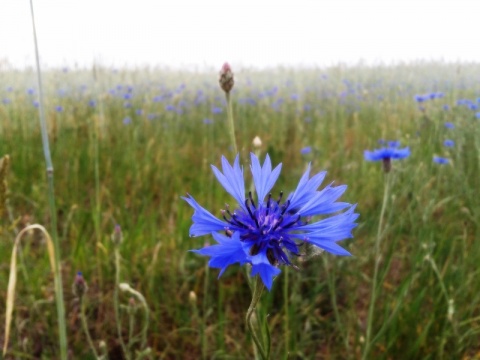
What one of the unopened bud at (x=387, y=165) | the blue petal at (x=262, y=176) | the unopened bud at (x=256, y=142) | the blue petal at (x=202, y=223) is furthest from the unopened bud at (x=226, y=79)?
the unopened bud at (x=387, y=165)

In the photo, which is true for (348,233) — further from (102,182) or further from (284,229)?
(102,182)

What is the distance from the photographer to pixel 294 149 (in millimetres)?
3361

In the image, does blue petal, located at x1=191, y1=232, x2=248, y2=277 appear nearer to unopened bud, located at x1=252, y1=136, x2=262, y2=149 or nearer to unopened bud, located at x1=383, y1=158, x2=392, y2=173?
unopened bud, located at x1=252, y1=136, x2=262, y2=149

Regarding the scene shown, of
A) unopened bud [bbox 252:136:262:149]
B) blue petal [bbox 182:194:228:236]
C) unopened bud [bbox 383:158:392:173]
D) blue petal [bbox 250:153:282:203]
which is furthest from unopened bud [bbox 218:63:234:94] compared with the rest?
unopened bud [bbox 383:158:392:173]

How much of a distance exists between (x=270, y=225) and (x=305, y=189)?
73mm

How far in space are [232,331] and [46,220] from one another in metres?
1.09

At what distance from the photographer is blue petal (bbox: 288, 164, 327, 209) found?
0.60m

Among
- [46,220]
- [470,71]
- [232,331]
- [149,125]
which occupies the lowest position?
[232,331]

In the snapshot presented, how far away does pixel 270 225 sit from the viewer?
574 millimetres

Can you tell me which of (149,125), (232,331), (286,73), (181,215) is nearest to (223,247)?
(232,331)

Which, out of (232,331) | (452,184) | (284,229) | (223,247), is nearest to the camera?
(223,247)

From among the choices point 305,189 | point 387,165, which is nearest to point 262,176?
point 305,189

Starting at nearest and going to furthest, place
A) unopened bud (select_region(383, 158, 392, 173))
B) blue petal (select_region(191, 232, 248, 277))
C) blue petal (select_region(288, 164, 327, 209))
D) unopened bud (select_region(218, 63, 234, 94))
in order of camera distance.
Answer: blue petal (select_region(191, 232, 248, 277)) < blue petal (select_region(288, 164, 327, 209)) < unopened bud (select_region(218, 63, 234, 94)) < unopened bud (select_region(383, 158, 392, 173))

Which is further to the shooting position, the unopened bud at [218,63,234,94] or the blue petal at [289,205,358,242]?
the unopened bud at [218,63,234,94]
